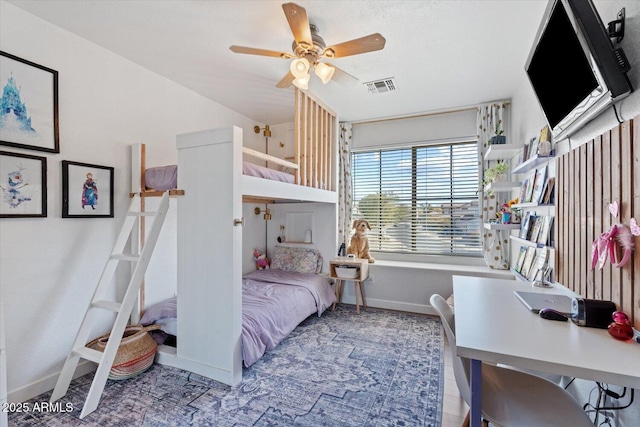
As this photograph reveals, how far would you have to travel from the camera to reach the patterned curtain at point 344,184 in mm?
4020

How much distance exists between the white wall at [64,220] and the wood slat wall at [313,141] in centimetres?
137

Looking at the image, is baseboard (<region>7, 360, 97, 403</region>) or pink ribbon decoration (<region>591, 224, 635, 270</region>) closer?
pink ribbon decoration (<region>591, 224, 635, 270</region>)

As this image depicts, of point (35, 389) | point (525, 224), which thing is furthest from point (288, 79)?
point (35, 389)

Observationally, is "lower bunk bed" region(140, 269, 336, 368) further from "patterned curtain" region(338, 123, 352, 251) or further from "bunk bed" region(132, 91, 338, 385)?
"patterned curtain" region(338, 123, 352, 251)

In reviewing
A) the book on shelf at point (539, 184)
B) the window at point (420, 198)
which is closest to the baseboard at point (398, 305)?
the window at point (420, 198)

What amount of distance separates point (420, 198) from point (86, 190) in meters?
3.48

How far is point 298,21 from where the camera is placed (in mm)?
1667

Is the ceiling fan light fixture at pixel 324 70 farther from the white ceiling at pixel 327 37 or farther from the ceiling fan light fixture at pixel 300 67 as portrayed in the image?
the white ceiling at pixel 327 37

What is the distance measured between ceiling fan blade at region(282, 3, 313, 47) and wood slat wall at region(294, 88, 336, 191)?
1.07 m

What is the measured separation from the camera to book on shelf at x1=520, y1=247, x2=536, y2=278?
2.29 meters

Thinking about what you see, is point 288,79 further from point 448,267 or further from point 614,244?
point 448,267

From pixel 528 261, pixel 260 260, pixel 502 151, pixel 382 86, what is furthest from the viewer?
pixel 260 260

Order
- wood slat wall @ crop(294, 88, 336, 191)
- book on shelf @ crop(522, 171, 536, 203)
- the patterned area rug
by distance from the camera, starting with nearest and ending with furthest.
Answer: the patterned area rug
book on shelf @ crop(522, 171, 536, 203)
wood slat wall @ crop(294, 88, 336, 191)

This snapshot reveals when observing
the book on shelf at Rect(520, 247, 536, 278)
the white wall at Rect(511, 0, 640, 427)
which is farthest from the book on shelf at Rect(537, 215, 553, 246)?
the white wall at Rect(511, 0, 640, 427)
